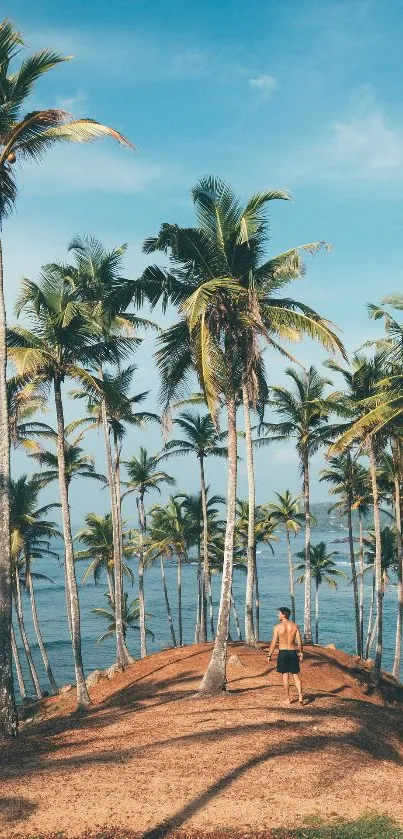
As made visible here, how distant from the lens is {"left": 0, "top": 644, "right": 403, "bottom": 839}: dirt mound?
838 cm

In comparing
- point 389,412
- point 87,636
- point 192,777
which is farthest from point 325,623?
point 192,777

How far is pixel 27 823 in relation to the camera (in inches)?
321

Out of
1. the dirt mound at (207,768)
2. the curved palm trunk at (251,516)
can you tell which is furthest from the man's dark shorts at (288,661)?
the curved palm trunk at (251,516)

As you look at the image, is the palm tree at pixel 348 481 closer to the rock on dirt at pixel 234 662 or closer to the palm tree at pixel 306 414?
the palm tree at pixel 306 414

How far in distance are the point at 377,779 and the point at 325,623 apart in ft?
250

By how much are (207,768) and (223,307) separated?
10052 mm

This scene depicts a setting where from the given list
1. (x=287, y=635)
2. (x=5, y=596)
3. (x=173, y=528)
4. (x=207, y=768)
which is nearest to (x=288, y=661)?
(x=287, y=635)

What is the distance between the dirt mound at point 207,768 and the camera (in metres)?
8.38

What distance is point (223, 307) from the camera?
16.4 meters

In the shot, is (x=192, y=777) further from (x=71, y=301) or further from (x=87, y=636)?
(x=87, y=636)

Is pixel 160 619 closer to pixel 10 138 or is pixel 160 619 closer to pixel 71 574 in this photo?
pixel 71 574

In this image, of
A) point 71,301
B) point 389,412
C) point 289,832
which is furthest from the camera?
point 389,412

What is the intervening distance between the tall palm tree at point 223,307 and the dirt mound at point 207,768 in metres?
2.49

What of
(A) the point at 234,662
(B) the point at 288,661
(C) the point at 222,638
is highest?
(C) the point at 222,638
